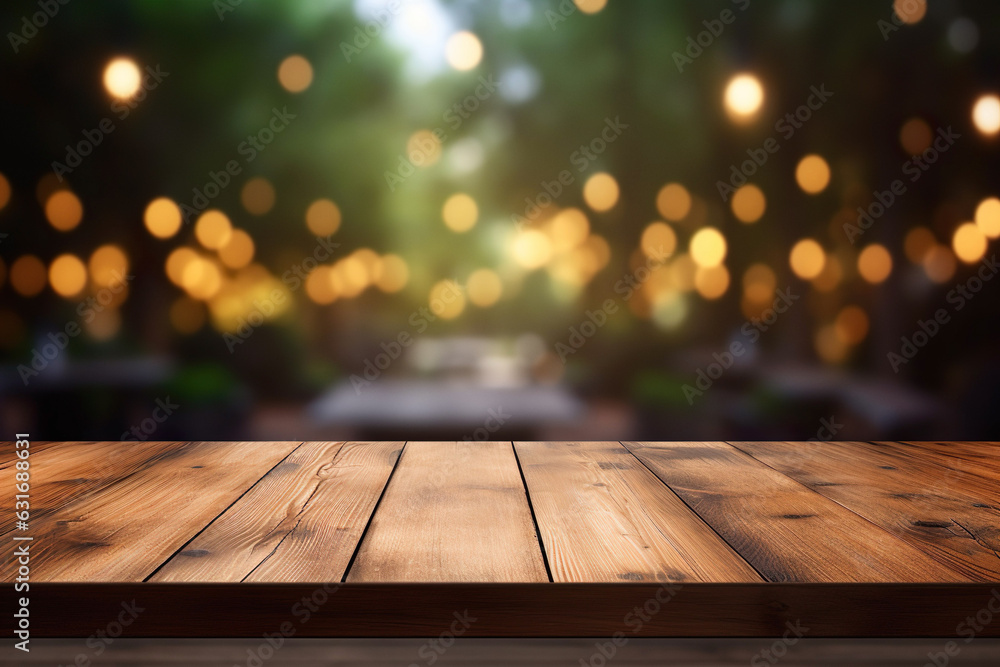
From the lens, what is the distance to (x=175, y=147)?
69.9 inches

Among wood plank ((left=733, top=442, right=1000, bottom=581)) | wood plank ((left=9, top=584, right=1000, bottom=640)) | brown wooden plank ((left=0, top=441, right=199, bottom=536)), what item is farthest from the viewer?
brown wooden plank ((left=0, top=441, right=199, bottom=536))

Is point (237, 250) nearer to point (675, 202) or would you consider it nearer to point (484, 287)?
point (484, 287)

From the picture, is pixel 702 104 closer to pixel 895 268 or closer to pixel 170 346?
pixel 895 268

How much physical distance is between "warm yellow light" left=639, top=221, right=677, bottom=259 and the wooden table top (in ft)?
1.94

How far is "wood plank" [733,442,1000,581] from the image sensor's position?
947mm

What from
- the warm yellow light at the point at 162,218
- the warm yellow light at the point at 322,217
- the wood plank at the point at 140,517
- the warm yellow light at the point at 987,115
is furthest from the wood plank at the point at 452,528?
the warm yellow light at the point at 987,115

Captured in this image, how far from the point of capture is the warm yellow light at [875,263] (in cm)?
182

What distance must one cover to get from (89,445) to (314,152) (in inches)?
35.8

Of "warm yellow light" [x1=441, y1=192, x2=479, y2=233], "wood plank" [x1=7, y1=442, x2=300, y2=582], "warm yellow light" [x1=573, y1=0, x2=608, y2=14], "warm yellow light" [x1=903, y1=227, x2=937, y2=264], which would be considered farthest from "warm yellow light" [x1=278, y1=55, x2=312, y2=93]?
"warm yellow light" [x1=903, y1=227, x2=937, y2=264]

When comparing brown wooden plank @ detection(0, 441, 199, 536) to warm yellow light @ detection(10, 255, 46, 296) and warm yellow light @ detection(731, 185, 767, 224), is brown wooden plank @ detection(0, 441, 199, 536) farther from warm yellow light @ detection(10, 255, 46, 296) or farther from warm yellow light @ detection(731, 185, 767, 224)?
warm yellow light @ detection(731, 185, 767, 224)

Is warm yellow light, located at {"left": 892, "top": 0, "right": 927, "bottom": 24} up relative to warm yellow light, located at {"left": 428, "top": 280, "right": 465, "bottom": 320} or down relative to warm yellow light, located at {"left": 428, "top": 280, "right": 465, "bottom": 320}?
up

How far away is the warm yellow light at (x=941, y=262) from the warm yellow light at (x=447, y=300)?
1217 mm

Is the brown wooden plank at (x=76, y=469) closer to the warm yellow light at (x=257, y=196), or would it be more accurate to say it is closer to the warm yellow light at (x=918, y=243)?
the warm yellow light at (x=257, y=196)

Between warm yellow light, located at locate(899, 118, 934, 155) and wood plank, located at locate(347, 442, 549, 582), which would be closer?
wood plank, located at locate(347, 442, 549, 582)
